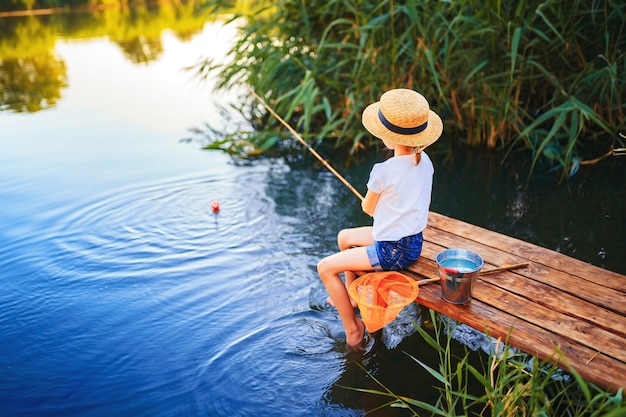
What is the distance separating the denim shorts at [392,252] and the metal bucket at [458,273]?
15 cm

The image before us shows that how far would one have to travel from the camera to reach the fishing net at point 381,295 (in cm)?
→ 229

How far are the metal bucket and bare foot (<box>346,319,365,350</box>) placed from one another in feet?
1.68

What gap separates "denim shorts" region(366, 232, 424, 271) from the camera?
2.48 m

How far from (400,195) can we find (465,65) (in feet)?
9.17

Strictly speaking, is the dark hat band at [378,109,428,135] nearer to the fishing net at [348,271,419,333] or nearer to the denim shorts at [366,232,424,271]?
the denim shorts at [366,232,424,271]

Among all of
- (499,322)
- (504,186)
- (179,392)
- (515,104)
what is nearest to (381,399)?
(499,322)

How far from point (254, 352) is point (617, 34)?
3.79 metres

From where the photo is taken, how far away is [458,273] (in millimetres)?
2203

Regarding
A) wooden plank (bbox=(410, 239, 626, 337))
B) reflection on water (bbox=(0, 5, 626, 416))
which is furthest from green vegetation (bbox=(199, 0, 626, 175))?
wooden plank (bbox=(410, 239, 626, 337))

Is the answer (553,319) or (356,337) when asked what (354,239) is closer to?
(356,337)

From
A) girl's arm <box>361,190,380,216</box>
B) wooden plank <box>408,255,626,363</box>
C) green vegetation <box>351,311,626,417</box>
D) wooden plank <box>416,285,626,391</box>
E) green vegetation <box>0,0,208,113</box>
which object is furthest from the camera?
green vegetation <box>0,0,208,113</box>

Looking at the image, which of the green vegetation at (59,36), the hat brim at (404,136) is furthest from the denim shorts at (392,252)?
the green vegetation at (59,36)

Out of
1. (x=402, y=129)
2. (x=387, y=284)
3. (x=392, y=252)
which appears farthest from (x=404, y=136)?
(x=387, y=284)

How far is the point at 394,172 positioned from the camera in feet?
7.76
